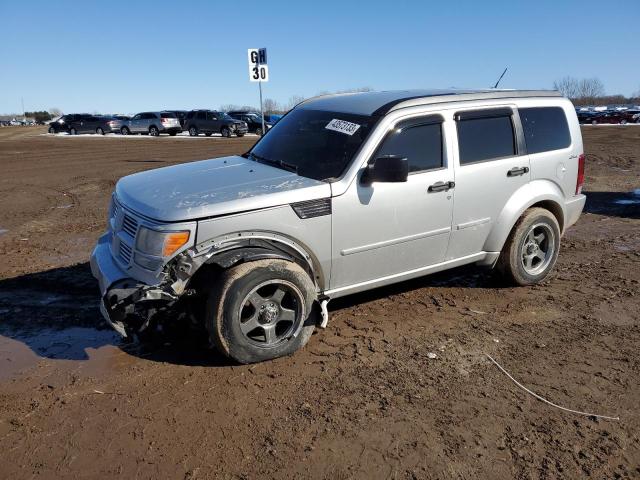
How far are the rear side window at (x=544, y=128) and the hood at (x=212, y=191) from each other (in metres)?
2.40

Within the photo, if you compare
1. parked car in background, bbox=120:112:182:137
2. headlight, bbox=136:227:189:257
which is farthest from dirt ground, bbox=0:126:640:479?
parked car in background, bbox=120:112:182:137

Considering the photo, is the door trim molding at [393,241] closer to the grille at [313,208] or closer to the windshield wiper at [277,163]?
the grille at [313,208]

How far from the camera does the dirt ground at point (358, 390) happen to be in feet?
9.36

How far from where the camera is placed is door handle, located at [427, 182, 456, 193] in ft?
14.7

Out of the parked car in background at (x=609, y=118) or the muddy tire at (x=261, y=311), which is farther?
the parked car in background at (x=609, y=118)

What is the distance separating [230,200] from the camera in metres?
3.69

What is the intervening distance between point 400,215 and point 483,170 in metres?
1.02

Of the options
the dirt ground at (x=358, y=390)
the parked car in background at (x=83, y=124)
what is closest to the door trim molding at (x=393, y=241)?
the dirt ground at (x=358, y=390)

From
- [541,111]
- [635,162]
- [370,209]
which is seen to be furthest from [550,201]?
[635,162]

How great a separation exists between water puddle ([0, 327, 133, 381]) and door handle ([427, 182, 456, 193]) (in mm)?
2744

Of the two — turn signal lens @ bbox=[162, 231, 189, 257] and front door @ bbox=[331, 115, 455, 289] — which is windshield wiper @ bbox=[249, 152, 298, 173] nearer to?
front door @ bbox=[331, 115, 455, 289]

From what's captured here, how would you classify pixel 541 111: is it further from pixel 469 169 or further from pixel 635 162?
pixel 635 162

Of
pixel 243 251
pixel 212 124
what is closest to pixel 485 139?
pixel 243 251

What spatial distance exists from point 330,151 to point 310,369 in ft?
5.83
